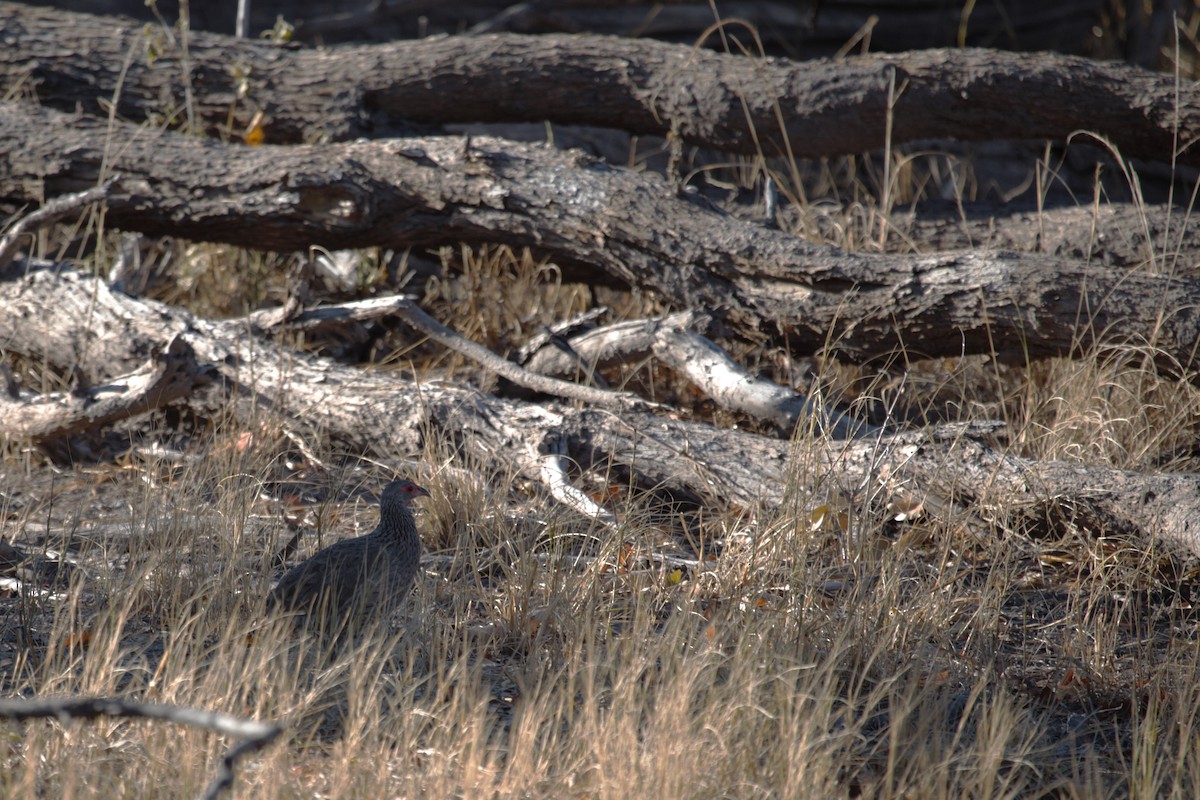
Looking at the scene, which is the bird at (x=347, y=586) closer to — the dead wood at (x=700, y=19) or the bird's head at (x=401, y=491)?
the bird's head at (x=401, y=491)

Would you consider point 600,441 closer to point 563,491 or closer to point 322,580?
point 563,491

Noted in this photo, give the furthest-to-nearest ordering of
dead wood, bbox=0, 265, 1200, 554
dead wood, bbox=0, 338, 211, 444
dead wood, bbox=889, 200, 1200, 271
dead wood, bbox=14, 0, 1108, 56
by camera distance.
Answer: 1. dead wood, bbox=14, 0, 1108, 56
2. dead wood, bbox=889, 200, 1200, 271
3. dead wood, bbox=0, 338, 211, 444
4. dead wood, bbox=0, 265, 1200, 554

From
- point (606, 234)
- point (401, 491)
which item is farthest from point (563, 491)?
point (606, 234)

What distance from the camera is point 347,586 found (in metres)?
3.45

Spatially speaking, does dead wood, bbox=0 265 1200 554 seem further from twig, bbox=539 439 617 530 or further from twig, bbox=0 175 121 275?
twig, bbox=0 175 121 275

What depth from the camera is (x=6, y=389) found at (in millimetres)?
4918

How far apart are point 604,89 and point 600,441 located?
2.48m

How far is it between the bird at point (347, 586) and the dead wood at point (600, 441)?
0.91 metres

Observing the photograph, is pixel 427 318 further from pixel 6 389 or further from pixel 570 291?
pixel 6 389

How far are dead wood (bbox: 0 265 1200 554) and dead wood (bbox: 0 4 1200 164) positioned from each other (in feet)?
4.87

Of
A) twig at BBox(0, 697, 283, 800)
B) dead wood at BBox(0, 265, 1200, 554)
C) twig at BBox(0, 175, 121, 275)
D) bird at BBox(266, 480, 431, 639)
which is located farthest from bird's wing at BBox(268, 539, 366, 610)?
twig at BBox(0, 175, 121, 275)

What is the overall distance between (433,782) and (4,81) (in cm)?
535

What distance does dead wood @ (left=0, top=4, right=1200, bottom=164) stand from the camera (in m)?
5.59

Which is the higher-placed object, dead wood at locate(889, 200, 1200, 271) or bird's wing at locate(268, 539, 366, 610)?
dead wood at locate(889, 200, 1200, 271)
